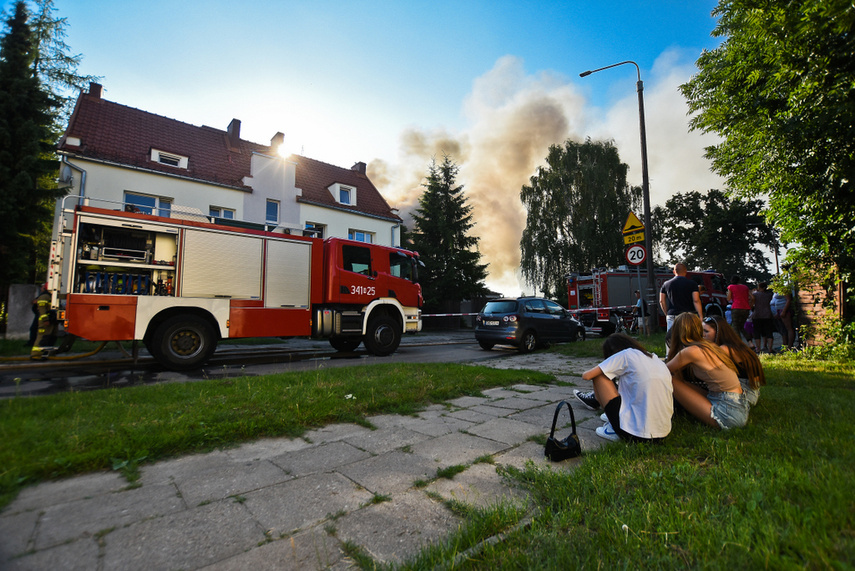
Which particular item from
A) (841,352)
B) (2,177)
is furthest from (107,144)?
(841,352)

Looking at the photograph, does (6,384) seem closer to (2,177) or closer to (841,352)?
(2,177)

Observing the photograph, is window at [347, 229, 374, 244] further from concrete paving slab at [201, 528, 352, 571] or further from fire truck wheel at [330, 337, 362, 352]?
concrete paving slab at [201, 528, 352, 571]

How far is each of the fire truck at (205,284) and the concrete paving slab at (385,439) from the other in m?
6.00

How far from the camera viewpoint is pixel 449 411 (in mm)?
4629

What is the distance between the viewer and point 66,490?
2.51 meters

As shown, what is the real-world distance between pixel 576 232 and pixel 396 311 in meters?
18.3

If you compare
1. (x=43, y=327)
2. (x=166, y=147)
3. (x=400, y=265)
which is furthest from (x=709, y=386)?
(x=166, y=147)

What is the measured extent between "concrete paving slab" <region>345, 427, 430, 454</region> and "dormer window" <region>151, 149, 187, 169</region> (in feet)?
64.4

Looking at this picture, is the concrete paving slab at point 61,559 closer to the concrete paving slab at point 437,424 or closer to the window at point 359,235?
the concrete paving slab at point 437,424

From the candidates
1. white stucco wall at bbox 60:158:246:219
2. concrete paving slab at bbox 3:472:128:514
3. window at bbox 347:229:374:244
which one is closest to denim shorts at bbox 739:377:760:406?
concrete paving slab at bbox 3:472:128:514

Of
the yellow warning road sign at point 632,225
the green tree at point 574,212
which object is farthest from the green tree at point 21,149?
the green tree at point 574,212

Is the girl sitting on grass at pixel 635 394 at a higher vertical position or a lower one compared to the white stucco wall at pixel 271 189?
lower

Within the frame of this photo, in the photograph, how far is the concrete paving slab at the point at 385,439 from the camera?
338 cm

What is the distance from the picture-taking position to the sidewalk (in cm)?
186
